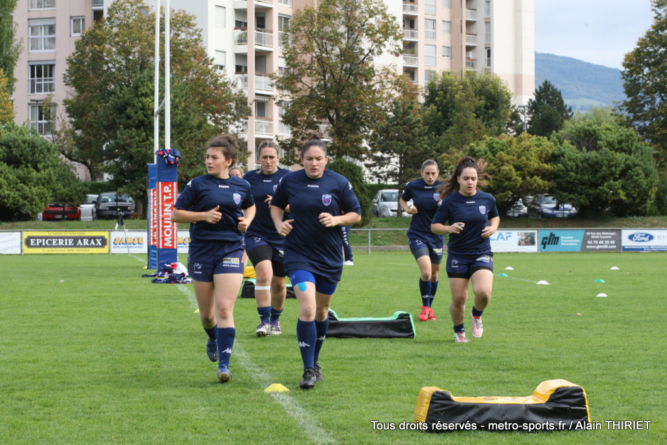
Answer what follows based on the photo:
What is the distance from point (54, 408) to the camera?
5480 millimetres

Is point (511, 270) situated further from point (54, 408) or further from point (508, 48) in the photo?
point (508, 48)

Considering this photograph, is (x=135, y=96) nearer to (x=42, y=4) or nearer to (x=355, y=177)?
(x=355, y=177)

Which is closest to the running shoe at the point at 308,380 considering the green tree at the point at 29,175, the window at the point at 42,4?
the green tree at the point at 29,175

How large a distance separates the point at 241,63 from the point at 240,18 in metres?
3.37

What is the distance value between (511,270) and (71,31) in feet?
157

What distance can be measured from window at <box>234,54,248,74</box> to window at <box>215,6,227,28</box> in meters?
2.76

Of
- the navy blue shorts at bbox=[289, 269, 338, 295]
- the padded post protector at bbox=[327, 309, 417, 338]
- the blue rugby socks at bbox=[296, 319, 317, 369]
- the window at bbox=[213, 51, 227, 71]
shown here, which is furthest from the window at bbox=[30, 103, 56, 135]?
the blue rugby socks at bbox=[296, 319, 317, 369]

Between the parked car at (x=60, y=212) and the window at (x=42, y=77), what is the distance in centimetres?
1963

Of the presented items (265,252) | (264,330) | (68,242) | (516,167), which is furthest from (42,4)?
(264,330)

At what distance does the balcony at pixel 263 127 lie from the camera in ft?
186

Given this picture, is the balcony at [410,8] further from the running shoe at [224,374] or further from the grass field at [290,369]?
the running shoe at [224,374]

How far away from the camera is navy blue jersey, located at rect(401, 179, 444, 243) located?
10422mm

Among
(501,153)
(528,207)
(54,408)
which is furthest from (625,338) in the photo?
(528,207)

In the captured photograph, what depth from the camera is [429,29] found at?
234 ft
